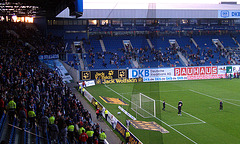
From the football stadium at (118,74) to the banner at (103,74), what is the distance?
0.15m

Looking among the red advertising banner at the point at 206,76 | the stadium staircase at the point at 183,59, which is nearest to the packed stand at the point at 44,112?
the red advertising banner at the point at 206,76

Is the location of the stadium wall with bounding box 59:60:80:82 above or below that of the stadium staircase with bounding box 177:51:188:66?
below

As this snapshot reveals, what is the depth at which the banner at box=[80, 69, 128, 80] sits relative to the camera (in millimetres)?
43062

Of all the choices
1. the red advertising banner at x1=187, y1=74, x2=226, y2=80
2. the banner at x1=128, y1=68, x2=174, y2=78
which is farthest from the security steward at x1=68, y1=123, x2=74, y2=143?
the red advertising banner at x1=187, y1=74, x2=226, y2=80

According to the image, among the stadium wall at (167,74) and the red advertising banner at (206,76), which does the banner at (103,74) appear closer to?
the stadium wall at (167,74)

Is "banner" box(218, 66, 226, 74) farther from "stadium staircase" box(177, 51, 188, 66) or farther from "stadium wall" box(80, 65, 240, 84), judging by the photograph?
"stadium staircase" box(177, 51, 188, 66)

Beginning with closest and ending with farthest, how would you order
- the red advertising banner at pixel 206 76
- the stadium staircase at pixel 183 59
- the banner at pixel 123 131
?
1. the banner at pixel 123 131
2. the red advertising banner at pixel 206 76
3. the stadium staircase at pixel 183 59

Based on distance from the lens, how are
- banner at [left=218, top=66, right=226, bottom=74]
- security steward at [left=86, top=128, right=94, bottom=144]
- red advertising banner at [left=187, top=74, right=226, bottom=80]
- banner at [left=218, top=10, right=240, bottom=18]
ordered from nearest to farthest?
security steward at [left=86, top=128, right=94, bottom=144] < red advertising banner at [left=187, top=74, right=226, bottom=80] < banner at [left=218, top=66, right=226, bottom=74] < banner at [left=218, top=10, right=240, bottom=18]

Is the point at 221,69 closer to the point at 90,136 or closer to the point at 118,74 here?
the point at 118,74

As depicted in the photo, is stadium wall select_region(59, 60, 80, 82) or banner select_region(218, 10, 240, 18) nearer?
stadium wall select_region(59, 60, 80, 82)

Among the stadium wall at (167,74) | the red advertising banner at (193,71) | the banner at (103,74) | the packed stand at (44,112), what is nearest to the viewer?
the packed stand at (44,112)

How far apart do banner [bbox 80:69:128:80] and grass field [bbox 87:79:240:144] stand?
7.98ft

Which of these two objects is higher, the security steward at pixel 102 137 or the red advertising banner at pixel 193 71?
the red advertising banner at pixel 193 71

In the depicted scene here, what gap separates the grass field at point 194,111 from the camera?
18.9m
